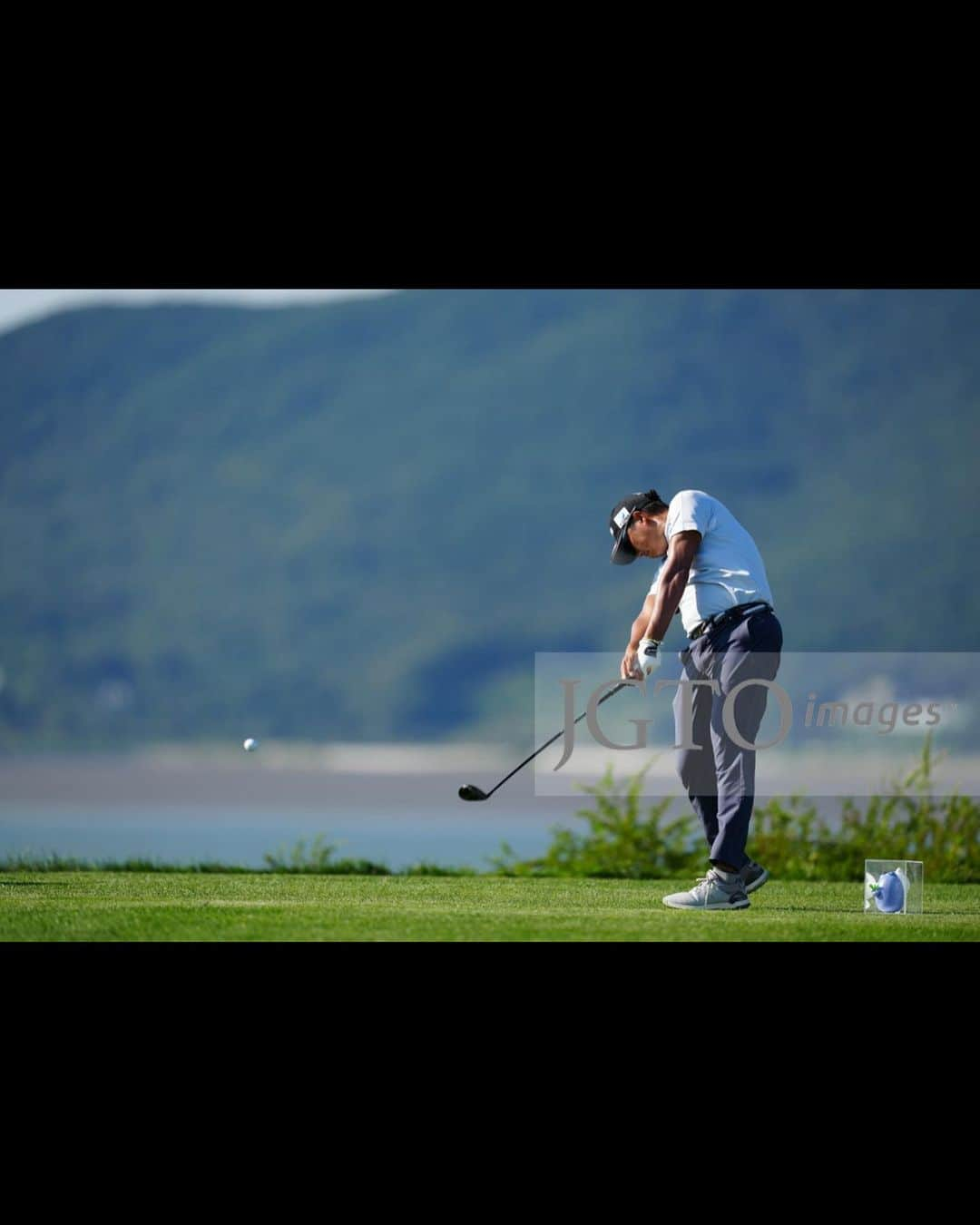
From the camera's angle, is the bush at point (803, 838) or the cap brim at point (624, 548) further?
the bush at point (803, 838)

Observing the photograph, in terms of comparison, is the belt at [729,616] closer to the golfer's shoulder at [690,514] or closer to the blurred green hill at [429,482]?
the golfer's shoulder at [690,514]

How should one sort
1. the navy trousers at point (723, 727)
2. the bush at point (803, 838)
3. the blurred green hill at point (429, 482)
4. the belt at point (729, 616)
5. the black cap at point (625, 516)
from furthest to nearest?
1. the blurred green hill at point (429, 482)
2. the bush at point (803, 838)
3. the black cap at point (625, 516)
4. the belt at point (729, 616)
5. the navy trousers at point (723, 727)

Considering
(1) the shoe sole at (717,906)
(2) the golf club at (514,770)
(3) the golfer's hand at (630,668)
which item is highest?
(3) the golfer's hand at (630,668)

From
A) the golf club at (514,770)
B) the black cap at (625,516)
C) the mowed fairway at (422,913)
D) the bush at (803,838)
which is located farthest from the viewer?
the bush at (803,838)

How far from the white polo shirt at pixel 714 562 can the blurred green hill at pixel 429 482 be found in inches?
1032

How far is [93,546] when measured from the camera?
110 ft

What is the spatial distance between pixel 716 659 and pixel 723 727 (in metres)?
0.22

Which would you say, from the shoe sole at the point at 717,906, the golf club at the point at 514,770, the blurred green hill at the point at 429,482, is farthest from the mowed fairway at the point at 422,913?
the blurred green hill at the point at 429,482

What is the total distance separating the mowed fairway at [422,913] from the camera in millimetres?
3758

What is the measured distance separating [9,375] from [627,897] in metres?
30.0

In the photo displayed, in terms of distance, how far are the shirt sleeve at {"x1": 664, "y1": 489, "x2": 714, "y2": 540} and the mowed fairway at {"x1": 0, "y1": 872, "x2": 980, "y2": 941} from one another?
3.47 ft

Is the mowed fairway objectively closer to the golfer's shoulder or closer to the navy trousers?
the navy trousers

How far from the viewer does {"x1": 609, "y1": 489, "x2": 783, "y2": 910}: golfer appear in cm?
432

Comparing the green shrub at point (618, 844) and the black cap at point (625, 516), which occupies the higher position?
the black cap at point (625, 516)
